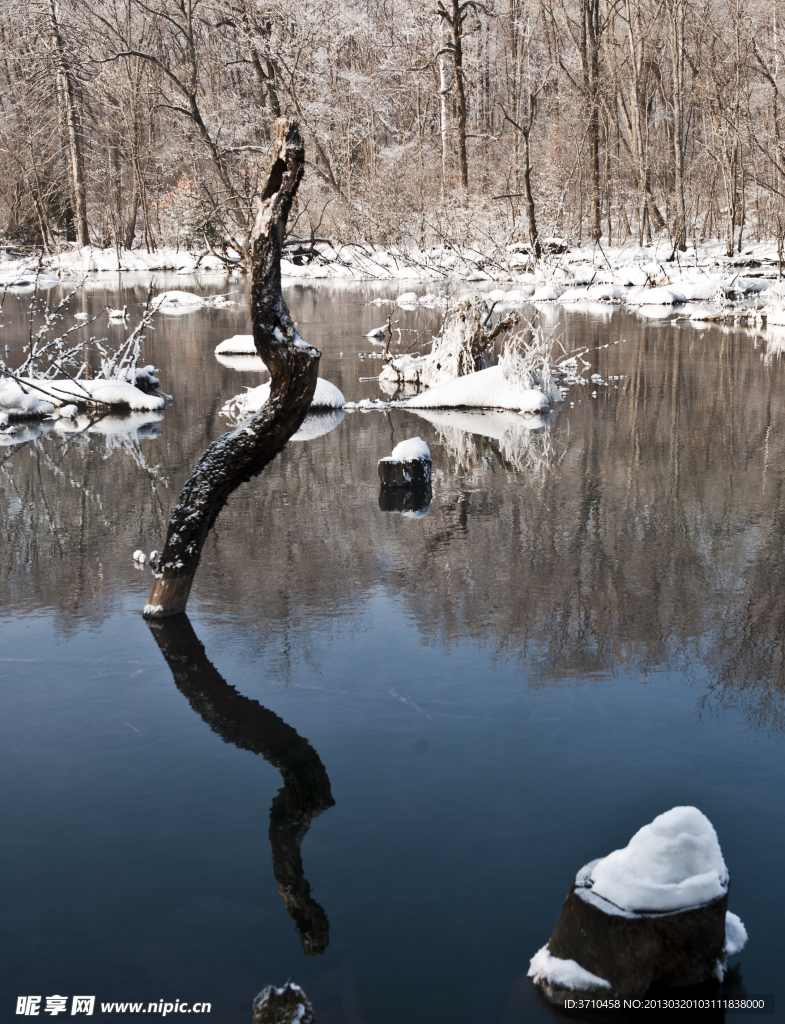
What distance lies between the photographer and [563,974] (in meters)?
3.62

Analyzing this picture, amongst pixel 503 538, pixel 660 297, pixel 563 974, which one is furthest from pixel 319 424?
pixel 660 297

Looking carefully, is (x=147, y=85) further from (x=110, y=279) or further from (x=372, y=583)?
(x=372, y=583)

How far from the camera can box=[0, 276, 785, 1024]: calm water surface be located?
4027 millimetres

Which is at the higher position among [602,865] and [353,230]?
[353,230]

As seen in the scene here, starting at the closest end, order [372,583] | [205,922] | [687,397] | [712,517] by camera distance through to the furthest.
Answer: [205,922], [372,583], [712,517], [687,397]

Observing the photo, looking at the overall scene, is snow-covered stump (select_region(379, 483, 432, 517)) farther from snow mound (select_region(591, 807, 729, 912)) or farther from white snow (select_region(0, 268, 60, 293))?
white snow (select_region(0, 268, 60, 293))

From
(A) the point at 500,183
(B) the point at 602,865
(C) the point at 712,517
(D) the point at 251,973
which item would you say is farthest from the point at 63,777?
(A) the point at 500,183

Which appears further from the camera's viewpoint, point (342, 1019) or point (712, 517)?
point (712, 517)

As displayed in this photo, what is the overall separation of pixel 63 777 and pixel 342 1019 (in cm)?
225

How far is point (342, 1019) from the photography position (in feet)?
12.0

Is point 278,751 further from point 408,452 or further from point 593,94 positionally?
point 593,94

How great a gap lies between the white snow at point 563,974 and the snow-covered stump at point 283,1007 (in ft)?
3.03

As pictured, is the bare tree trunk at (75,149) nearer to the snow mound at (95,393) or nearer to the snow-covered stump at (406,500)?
the snow mound at (95,393)

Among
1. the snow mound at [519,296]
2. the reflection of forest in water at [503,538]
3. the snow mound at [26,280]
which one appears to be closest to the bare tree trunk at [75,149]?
the snow mound at [26,280]
